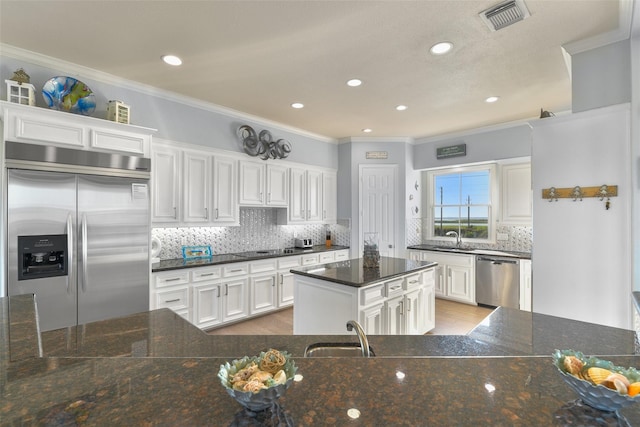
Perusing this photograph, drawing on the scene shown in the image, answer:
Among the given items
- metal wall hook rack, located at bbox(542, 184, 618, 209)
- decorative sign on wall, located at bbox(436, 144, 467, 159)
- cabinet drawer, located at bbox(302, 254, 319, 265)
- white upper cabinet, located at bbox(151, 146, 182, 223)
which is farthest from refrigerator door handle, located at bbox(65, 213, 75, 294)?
decorative sign on wall, located at bbox(436, 144, 467, 159)

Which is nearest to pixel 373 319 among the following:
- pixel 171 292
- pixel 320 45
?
pixel 171 292

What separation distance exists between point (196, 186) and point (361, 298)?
2538mm

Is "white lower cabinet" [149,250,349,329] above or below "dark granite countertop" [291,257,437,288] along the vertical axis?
below

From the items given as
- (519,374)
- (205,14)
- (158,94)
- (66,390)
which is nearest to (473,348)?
(519,374)

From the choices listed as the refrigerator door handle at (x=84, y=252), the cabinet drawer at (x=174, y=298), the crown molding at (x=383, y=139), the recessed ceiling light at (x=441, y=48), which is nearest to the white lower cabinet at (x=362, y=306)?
the cabinet drawer at (x=174, y=298)

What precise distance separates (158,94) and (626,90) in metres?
4.40

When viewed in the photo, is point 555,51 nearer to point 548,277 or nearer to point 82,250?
point 548,277

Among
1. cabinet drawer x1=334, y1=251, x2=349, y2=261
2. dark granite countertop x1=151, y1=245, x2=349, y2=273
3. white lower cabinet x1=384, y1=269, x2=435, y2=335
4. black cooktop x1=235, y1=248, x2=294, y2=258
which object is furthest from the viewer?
cabinet drawer x1=334, y1=251, x2=349, y2=261

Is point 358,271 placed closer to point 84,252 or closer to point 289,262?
point 289,262

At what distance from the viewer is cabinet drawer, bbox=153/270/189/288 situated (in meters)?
3.18

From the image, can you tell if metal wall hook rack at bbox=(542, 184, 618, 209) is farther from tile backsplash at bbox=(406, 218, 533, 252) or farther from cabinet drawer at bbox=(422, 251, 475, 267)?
tile backsplash at bbox=(406, 218, 533, 252)

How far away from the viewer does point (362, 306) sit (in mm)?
2484

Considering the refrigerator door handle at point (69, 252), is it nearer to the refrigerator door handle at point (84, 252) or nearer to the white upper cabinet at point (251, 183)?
the refrigerator door handle at point (84, 252)

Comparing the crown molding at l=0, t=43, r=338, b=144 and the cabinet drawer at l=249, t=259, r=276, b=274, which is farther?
the cabinet drawer at l=249, t=259, r=276, b=274
